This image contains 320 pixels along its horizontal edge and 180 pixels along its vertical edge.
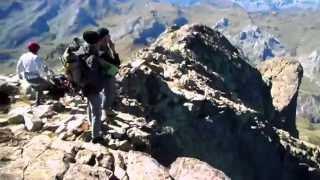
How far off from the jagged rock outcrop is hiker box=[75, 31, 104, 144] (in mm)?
75499

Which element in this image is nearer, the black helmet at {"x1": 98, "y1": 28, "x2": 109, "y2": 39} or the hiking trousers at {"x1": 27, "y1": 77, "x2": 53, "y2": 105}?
the black helmet at {"x1": 98, "y1": 28, "x2": 109, "y2": 39}

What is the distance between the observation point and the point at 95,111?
1138 inches

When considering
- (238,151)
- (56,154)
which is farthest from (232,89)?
(56,154)

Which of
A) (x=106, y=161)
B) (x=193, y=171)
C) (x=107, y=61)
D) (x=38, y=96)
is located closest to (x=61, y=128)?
(x=107, y=61)

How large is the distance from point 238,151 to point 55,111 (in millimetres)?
31230

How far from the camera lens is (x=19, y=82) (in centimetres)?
3978

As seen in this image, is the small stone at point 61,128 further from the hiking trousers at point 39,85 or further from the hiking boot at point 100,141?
the hiking trousers at point 39,85

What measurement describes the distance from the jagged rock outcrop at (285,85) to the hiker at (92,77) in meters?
75.5

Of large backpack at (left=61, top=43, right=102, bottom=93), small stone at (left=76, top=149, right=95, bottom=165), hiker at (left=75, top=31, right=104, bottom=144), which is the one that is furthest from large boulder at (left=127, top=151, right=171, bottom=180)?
large backpack at (left=61, top=43, right=102, bottom=93)

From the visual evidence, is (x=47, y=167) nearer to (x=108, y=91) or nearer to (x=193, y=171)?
(x=108, y=91)

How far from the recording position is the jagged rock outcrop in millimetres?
108562

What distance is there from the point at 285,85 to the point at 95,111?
91042mm

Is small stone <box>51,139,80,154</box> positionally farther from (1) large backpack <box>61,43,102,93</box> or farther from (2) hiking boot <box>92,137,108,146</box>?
(1) large backpack <box>61,43,102,93</box>

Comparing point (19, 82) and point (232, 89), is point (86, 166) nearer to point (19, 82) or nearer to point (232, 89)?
point (19, 82)
